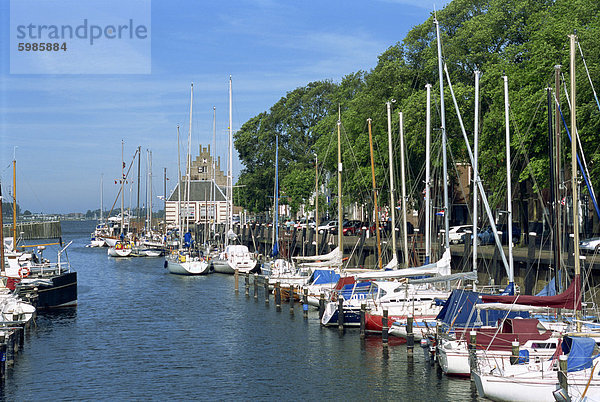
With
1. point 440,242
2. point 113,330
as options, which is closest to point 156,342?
point 113,330

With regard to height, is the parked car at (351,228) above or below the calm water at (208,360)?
above

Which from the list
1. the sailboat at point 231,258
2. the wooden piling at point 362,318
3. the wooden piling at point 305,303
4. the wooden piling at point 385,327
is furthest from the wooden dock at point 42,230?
the wooden piling at point 385,327

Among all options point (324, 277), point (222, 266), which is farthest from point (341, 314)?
point (222, 266)

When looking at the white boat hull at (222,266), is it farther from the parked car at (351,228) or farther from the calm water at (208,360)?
the calm water at (208,360)

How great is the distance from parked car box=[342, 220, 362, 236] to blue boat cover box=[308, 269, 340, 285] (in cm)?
3012

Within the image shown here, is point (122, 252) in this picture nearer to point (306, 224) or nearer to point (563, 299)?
point (306, 224)

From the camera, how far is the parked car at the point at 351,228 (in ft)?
257

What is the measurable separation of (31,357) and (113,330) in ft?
26.7

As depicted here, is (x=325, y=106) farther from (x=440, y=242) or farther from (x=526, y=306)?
(x=526, y=306)

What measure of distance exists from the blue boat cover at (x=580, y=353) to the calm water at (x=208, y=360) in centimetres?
442

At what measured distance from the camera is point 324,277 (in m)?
46.2

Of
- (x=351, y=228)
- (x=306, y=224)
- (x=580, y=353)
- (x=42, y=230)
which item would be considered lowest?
(x=580, y=353)

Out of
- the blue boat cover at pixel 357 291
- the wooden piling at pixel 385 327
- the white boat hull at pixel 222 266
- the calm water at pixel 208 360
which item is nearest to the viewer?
the calm water at pixel 208 360

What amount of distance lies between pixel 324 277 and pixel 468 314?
18189 mm
